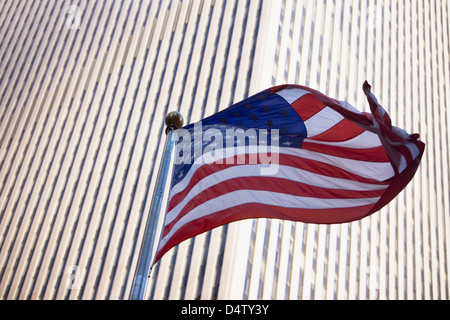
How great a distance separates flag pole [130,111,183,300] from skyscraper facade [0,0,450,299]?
103 feet

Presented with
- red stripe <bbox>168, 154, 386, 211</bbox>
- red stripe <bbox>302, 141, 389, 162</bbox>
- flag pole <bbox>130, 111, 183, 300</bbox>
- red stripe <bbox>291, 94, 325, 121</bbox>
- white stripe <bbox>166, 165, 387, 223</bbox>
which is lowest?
flag pole <bbox>130, 111, 183, 300</bbox>

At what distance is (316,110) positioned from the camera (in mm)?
12422

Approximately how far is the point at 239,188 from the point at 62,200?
5335cm

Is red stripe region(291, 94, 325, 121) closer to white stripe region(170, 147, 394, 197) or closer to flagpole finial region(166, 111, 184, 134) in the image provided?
white stripe region(170, 147, 394, 197)

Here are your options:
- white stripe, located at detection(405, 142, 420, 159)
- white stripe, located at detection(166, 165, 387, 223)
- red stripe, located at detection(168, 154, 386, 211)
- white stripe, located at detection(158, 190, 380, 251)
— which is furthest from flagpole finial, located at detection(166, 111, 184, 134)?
white stripe, located at detection(405, 142, 420, 159)

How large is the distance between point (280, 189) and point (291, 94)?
6.18 feet

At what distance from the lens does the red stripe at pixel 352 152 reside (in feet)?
39.7

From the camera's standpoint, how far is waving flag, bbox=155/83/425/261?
11.5 metres

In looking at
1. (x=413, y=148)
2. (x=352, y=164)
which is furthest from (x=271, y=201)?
(x=413, y=148)

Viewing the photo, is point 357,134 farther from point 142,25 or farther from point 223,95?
point 142,25

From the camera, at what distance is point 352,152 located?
1216 cm
